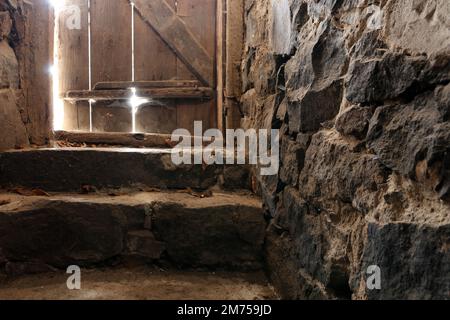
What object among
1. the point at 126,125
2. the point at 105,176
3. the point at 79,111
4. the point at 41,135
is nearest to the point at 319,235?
the point at 105,176

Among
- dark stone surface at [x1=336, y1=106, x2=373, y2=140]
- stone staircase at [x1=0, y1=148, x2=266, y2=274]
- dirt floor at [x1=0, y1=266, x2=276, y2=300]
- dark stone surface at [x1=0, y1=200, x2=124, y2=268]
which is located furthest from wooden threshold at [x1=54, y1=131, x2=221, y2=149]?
dark stone surface at [x1=336, y1=106, x2=373, y2=140]

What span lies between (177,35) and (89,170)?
52.6 inches

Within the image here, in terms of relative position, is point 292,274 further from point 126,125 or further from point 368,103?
point 126,125

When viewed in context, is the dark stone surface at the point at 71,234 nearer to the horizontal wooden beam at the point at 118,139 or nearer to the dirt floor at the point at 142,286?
the dirt floor at the point at 142,286

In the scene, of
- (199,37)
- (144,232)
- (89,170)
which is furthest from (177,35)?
(144,232)

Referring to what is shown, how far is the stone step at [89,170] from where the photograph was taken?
1928mm

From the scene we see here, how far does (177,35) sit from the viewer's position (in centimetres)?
281

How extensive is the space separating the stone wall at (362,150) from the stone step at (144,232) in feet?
0.53

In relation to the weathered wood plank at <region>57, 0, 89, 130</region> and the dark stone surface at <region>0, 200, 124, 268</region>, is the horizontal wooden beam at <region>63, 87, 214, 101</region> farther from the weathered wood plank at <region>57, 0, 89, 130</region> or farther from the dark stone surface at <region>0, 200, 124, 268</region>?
the dark stone surface at <region>0, 200, 124, 268</region>

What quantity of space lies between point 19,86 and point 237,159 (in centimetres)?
130

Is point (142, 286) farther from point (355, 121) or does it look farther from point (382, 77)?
point (382, 77)

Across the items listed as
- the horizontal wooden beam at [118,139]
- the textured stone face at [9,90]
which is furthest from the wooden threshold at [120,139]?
the textured stone face at [9,90]
